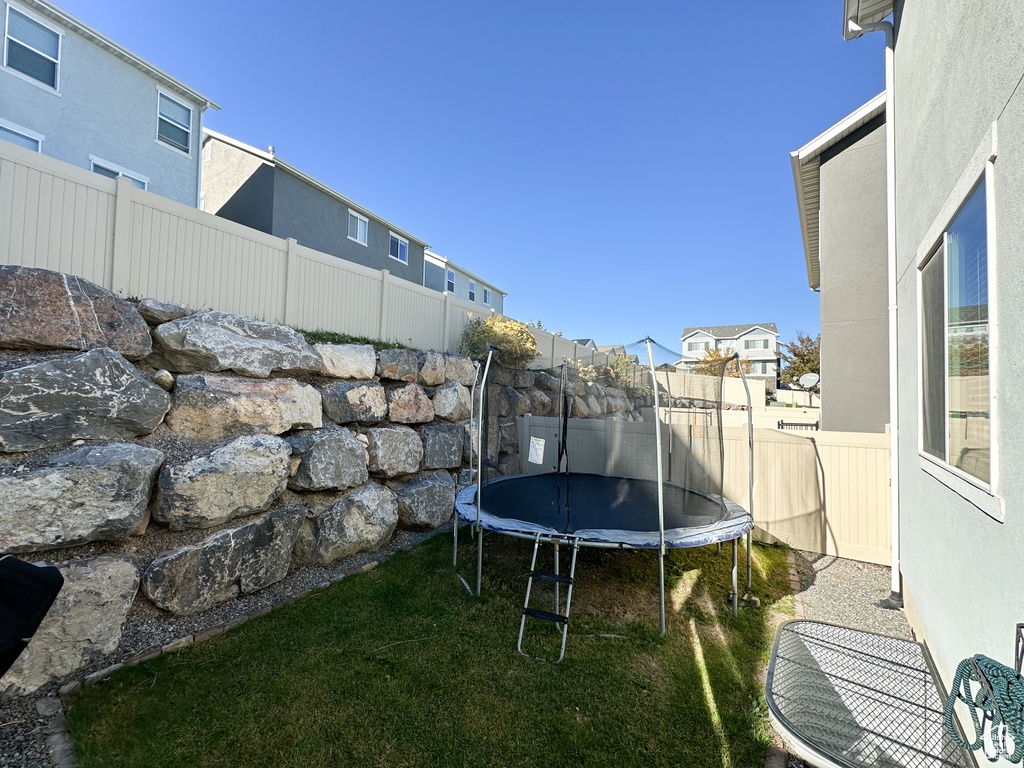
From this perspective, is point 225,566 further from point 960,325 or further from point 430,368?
point 960,325

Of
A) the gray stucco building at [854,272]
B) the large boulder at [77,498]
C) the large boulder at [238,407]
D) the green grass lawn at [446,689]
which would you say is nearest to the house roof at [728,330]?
the gray stucco building at [854,272]

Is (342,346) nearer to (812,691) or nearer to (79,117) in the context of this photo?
(812,691)

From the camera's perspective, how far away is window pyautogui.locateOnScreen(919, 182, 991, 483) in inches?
64.9

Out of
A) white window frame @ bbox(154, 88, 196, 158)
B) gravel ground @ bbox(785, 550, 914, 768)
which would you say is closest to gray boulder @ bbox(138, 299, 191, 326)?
gravel ground @ bbox(785, 550, 914, 768)

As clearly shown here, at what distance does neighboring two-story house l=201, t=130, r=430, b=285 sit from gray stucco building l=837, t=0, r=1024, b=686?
1046 centimetres

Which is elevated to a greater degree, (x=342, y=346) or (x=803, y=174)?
(x=803, y=174)

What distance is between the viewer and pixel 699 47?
22.7ft

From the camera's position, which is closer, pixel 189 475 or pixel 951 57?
pixel 951 57

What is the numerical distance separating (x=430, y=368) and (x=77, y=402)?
350cm

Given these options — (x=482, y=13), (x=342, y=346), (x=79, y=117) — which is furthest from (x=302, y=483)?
(x=79, y=117)

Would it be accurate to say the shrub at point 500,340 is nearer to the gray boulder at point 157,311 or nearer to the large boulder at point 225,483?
the large boulder at point 225,483

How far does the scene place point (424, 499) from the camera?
5.24m

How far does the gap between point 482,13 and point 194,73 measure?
6.58 metres

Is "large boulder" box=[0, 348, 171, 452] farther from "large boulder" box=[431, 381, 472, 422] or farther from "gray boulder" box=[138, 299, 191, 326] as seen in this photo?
"large boulder" box=[431, 381, 472, 422]
